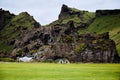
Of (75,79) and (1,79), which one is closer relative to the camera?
(1,79)

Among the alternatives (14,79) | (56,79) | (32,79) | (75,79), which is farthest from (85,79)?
(14,79)

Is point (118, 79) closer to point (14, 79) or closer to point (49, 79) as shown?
point (49, 79)

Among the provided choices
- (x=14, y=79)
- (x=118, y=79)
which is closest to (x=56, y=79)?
(x=14, y=79)

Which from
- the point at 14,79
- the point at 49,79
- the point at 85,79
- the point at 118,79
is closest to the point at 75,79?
the point at 85,79

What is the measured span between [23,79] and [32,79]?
3.56 feet

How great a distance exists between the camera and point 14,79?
32.2 metres

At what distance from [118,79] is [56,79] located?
7631 millimetres

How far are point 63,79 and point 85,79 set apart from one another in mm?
2784

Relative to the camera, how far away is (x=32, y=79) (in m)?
32.2

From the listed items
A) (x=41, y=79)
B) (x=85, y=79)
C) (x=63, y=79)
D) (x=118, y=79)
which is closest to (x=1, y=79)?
(x=41, y=79)

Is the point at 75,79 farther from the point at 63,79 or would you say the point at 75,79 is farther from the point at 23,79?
the point at 23,79

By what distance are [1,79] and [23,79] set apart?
267cm

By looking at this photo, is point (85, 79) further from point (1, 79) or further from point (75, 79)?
point (1, 79)

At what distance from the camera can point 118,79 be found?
32.7m
